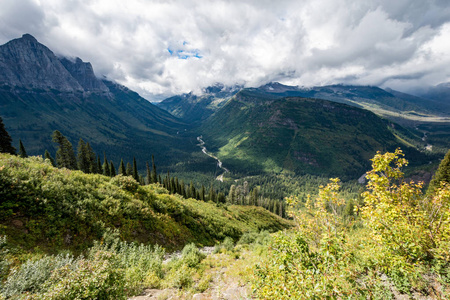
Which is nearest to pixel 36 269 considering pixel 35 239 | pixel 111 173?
pixel 35 239

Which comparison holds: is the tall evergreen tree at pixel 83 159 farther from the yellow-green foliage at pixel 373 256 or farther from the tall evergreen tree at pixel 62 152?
the yellow-green foliage at pixel 373 256

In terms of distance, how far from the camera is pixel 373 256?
7.15 m

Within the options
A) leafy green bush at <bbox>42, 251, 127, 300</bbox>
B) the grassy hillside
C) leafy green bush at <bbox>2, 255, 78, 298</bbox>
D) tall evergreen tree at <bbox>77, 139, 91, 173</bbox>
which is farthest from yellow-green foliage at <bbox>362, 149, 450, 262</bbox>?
tall evergreen tree at <bbox>77, 139, 91, 173</bbox>

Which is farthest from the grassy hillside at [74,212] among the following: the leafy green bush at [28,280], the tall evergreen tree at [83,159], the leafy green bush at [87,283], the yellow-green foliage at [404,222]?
the tall evergreen tree at [83,159]

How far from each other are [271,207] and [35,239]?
420 feet

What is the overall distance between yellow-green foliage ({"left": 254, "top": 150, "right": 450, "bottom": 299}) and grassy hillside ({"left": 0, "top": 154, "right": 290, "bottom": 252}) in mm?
12489

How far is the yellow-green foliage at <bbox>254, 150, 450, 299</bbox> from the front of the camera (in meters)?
5.33

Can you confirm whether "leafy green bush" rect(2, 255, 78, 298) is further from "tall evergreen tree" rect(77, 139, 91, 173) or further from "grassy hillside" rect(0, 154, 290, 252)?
"tall evergreen tree" rect(77, 139, 91, 173)

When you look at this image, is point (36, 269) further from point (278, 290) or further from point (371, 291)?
point (371, 291)

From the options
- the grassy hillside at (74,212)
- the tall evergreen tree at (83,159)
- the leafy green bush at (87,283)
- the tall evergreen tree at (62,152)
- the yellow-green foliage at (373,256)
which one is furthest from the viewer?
the tall evergreen tree at (83,159)

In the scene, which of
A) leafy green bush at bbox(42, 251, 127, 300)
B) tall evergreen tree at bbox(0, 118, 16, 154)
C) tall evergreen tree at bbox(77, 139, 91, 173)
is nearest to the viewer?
leafy green bush at bbox(42, 251, 127, 300)

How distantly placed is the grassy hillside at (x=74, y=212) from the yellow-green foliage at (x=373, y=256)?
1249 cm

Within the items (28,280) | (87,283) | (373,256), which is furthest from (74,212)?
(373,256)

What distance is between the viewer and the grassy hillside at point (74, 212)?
33.9ft
